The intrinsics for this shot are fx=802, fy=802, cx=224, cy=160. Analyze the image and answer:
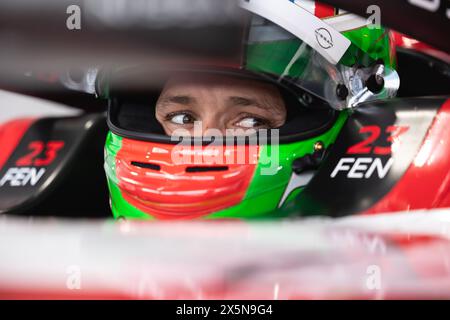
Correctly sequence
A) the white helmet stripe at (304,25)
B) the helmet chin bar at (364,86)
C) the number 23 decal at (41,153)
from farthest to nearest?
1. the number 23 decal at (41,153)
2. the helmet chin bar at (364,86)
3. the white helmet stripe at (304,25)

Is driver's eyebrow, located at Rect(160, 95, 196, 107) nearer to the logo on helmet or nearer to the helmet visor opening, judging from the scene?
the helmet visor opening

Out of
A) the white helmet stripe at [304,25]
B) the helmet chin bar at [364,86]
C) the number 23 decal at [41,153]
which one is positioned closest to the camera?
the white helmet stripe at [304,25]

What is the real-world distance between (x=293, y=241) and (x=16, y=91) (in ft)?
1.65

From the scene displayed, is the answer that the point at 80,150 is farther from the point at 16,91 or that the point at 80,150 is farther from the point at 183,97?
the point at 183,97

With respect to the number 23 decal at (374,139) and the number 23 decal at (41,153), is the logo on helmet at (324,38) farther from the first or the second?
the number 23 decal at (41,153)

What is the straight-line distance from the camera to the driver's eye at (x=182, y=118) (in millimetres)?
1221

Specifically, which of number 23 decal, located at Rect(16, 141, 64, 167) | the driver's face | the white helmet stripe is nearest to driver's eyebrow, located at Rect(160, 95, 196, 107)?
the driver's face

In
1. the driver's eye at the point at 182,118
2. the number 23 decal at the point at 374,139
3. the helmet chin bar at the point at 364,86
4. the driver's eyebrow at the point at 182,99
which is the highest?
the helmet chin bar at the point at 364,86

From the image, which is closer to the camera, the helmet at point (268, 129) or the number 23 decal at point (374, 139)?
the helmet at point (268, 129)

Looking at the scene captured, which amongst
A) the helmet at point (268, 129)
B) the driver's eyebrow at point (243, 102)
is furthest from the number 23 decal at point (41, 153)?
the driver's eyebrow at point (243, 102)

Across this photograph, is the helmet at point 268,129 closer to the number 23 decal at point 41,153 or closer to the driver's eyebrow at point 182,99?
the driver's eyebrow at point 182,99

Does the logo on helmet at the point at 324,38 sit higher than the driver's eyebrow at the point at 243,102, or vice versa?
the logo on helmet at the point at 324,38

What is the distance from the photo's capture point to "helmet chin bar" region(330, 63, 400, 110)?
1.21 metres

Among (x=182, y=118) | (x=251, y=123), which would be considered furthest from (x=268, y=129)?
(x=182, y=118)
